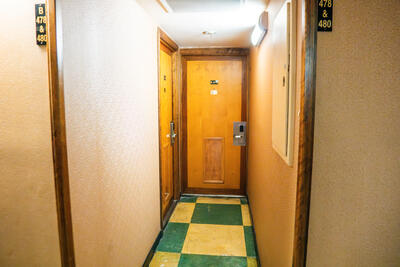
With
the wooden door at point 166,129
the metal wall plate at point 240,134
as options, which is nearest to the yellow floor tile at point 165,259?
the wooden door at point 166,129

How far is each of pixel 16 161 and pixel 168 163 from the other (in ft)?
8.31

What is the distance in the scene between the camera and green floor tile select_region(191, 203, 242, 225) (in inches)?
132

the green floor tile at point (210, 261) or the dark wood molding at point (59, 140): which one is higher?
the dark wood molding at point (59, 140)

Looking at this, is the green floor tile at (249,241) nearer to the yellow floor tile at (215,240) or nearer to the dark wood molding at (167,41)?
the yellow floor tile at (215,240)

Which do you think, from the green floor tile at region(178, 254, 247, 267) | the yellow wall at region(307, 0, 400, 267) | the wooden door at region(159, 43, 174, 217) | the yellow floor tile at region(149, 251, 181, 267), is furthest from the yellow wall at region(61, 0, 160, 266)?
the yellow wall at region(307, 0, 400, 267)

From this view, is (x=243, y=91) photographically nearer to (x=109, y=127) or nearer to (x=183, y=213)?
(x=183, y=213)

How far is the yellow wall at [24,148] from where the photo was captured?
107cm

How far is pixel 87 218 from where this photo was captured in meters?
1.36

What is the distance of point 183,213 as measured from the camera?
3.58m

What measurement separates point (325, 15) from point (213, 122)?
10.2 feet

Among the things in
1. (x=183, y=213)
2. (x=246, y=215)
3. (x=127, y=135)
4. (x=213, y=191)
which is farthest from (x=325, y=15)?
(x=213, y=191)

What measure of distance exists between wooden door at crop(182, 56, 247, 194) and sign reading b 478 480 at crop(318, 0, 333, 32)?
118 inches

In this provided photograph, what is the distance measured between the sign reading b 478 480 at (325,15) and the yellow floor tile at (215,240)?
228 cm

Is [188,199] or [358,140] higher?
[358,140]
